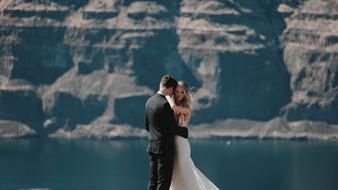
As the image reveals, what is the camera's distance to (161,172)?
2711 cm

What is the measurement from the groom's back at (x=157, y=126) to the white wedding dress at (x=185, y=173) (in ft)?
0.88

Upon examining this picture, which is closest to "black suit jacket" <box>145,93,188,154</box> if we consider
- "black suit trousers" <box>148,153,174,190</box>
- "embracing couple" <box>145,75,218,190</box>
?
"embracing couple" <box>145,75,218,190</box>

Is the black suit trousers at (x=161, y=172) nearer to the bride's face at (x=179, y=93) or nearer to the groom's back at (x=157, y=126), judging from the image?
the groom's back at (x=157, y=126)

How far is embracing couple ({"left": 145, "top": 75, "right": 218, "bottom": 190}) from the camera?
2706 cm

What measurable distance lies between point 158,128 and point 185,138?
0.51 meters

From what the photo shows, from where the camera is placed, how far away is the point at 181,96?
27438 mm

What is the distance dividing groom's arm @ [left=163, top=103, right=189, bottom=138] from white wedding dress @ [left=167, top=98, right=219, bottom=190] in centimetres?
16

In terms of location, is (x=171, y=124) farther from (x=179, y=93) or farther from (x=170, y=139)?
(x=179, y=93)

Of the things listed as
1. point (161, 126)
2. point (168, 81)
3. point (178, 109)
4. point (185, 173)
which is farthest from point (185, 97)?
point (185, 173)

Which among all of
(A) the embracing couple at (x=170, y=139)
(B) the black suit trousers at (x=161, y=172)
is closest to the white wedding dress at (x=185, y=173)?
(A) the embracing couple at (x=170, y=139)

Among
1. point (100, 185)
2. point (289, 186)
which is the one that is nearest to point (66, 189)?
point (100, 185)

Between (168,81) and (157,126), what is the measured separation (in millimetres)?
788

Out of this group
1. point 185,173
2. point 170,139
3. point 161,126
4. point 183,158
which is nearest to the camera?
point 161,126

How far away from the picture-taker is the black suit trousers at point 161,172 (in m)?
27.0
